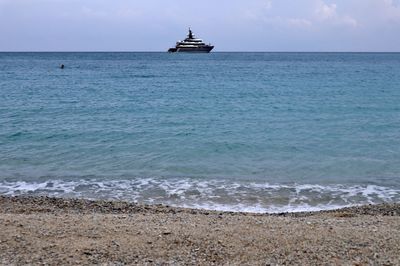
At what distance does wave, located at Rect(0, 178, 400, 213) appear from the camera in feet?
36.9

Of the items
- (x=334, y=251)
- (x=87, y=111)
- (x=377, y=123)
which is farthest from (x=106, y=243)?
(x=87, y=111)

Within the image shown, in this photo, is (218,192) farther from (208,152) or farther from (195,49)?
(195,49)

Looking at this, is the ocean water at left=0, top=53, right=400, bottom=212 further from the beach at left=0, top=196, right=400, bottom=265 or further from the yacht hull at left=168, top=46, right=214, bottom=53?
the yacht hull at left=168, top=46, right=214, bottom=53

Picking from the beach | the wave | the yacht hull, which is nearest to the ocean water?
the wave

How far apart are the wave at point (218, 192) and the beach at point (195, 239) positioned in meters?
1.75

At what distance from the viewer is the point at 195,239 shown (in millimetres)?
7383

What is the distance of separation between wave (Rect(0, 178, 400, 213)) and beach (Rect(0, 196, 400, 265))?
5.75 ft

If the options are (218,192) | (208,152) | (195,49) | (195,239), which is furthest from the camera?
(195,49)

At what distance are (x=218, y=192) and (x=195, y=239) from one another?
15.4 feet

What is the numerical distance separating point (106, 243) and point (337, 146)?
1172 centimetres

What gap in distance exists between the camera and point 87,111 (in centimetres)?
2605

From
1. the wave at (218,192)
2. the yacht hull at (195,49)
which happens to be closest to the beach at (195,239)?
the wave at (218,192)

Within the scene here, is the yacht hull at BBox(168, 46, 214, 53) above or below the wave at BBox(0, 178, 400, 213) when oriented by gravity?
above

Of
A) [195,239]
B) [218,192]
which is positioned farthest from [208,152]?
[195,239]
